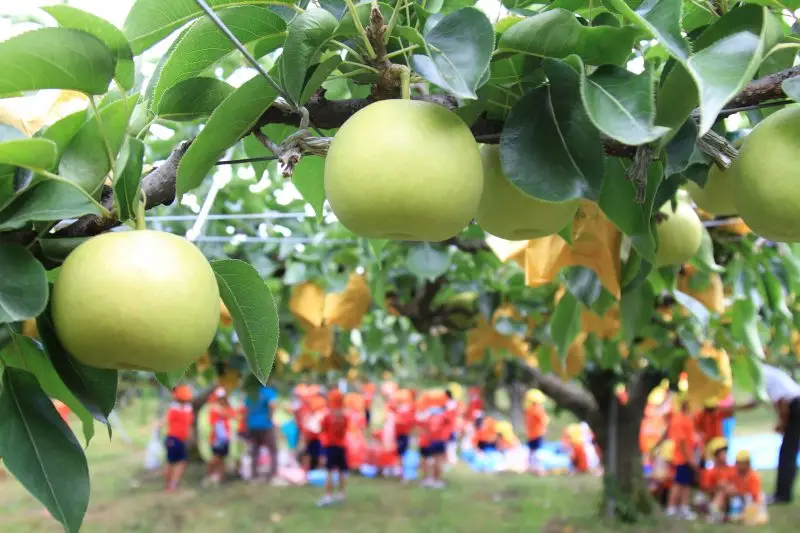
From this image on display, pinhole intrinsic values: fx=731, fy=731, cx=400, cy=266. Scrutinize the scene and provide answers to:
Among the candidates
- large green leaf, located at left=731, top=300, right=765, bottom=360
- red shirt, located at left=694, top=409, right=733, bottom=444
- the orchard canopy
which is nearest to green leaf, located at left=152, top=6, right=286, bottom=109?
the orchard canopy

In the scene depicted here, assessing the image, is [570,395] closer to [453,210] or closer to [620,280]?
[620,280]

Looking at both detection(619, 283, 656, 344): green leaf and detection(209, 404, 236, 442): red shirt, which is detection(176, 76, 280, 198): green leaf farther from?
detection(209, 404, 236, 442): red shirt

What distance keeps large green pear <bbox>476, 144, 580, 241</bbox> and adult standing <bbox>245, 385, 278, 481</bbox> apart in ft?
27.2

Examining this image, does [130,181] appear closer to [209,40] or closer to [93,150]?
[93,150]

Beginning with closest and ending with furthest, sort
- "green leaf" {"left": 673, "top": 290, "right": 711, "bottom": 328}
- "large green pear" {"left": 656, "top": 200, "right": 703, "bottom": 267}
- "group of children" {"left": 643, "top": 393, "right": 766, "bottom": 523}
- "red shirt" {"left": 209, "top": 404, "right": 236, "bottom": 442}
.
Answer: "large green pear" {"left": 656, "top": 200, "right": 703, "bottom": 267}
"green leaf" {"left": 673, "top": 290, "right": 711, "bottom": 328}
"group of children" {"left": 643, "top": 393, "right": 766, "bottom": 523}
"red shirt" {"left": 209, "top": 404, "right": 236, "bottom": 442}

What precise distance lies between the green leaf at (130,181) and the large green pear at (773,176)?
562mm

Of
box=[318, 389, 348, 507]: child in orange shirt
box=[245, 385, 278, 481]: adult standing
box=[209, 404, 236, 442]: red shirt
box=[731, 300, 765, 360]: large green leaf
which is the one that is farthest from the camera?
box=[209, 404, 236, 442]: red shirt

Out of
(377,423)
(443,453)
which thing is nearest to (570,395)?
(443,453)

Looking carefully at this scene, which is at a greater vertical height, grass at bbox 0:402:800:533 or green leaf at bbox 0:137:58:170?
green leaf at bbox 0:137:58:170

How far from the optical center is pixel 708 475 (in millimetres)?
7188

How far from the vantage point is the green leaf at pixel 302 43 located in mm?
642

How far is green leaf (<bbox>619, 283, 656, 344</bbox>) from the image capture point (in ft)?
4.46

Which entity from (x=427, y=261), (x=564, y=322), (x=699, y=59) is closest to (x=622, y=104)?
(x=699, y=59)

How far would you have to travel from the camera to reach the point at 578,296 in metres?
1.33
